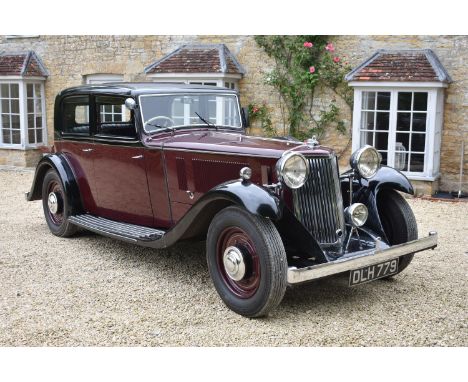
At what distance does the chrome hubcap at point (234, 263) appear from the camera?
4.09 m

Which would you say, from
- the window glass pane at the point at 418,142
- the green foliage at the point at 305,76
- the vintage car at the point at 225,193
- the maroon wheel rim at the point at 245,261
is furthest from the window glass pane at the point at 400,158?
the maroon wheel rim at the point at 245,261

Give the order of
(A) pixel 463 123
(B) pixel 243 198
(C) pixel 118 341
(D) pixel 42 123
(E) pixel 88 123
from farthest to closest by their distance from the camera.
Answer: (D) pixel 42 123 < (A) pixel 463 123 < (E) pixel 88 123 < (B) pixel 243 198 < (C) pixel 118 341

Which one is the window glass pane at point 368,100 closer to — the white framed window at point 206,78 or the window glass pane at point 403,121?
the window glass pane at point 403,121

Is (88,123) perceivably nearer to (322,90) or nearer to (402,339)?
(402,339)

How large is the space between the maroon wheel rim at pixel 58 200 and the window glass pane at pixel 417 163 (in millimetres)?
5803

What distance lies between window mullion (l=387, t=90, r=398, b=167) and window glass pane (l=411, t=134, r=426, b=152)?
0.30 metres

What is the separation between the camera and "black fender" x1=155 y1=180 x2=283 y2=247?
3.92 m

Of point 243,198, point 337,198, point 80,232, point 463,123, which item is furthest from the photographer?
point 463,123

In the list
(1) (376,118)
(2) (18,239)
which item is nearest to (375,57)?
(1) (376,118)

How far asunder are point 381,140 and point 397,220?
5.16 meters

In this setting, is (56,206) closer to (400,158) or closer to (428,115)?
(400,158)

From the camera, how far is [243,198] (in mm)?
4004

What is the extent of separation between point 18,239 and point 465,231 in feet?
17.0

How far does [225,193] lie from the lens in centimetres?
416
